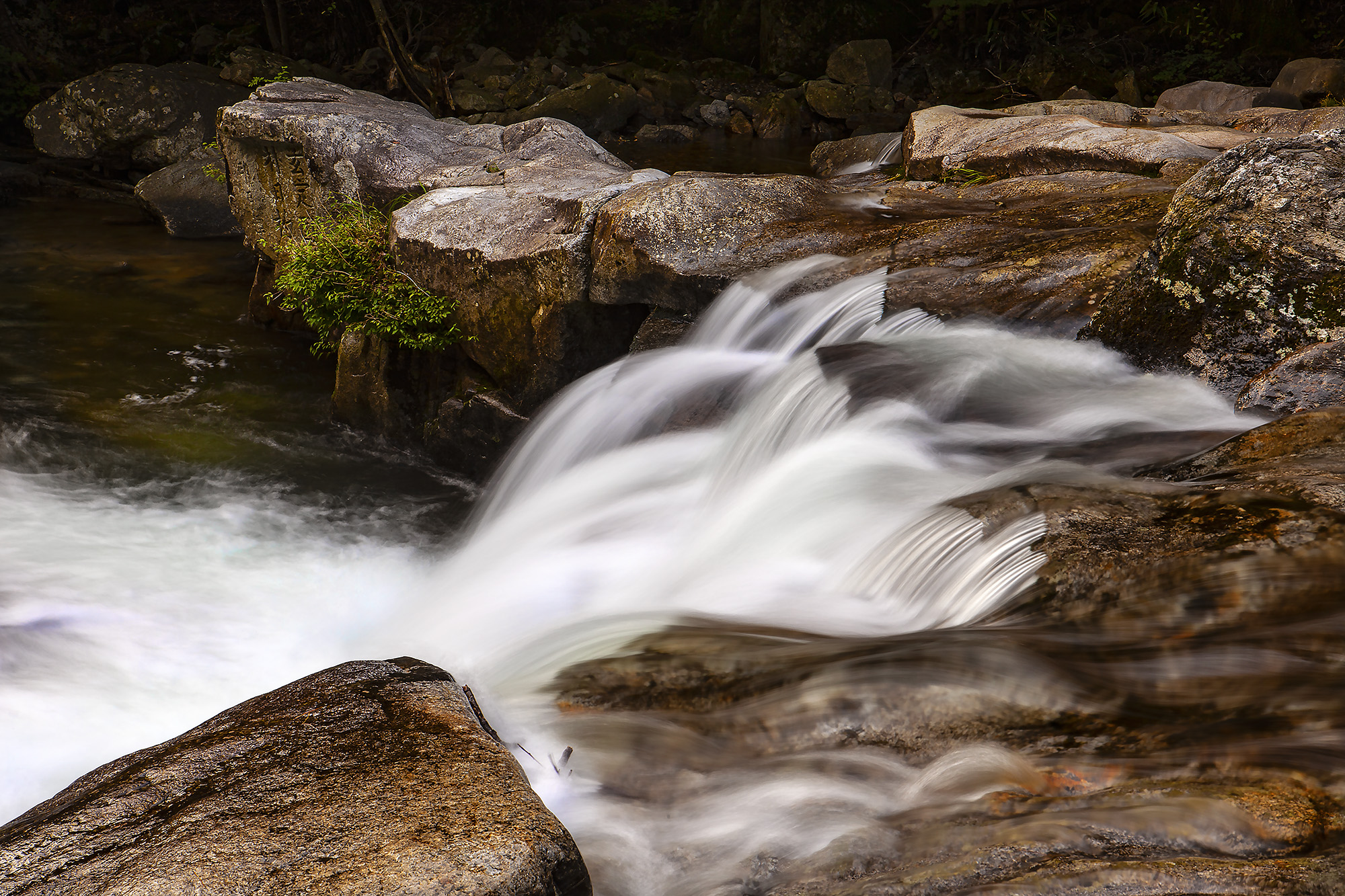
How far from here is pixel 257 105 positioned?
8.57 m

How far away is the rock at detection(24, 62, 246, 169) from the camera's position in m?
13.7

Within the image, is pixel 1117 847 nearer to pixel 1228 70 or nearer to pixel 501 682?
pixel 501 682

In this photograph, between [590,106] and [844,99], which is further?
[844,99]

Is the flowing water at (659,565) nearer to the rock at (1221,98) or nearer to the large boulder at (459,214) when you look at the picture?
the large boulder at (459,214)

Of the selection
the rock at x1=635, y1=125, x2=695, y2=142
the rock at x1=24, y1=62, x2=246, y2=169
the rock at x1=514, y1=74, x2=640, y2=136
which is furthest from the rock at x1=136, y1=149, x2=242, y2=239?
the rock at x1=635, y1=125, x2=695, y2=142

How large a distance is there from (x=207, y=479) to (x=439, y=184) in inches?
113

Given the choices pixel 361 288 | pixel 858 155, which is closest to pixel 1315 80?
pixel 858 155

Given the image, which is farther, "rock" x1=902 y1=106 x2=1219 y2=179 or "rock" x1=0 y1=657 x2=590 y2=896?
"rock" x1=902 y1=106 x2=1219 y2=179

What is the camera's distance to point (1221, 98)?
1130cm

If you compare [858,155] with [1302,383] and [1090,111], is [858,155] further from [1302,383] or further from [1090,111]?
[1302,383]

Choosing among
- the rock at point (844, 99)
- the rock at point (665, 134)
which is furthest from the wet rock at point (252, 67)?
the rock at point (844, 99)

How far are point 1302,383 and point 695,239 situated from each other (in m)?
3.31

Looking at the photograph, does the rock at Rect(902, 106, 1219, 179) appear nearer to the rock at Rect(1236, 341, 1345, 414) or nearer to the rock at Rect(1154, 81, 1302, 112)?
the rock at Rect(1236, 341, 1345, 414)

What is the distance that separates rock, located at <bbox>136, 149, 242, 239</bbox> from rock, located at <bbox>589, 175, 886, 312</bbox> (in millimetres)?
8525
